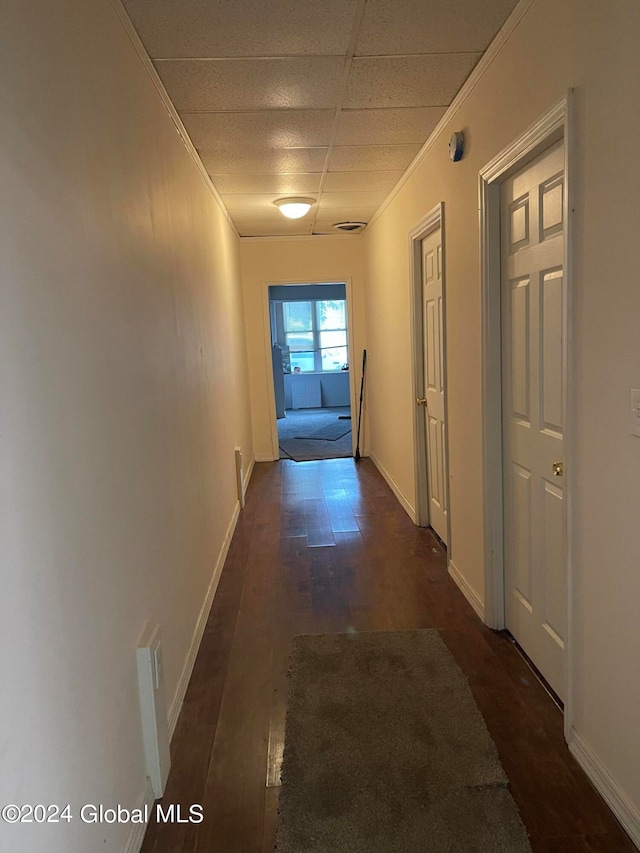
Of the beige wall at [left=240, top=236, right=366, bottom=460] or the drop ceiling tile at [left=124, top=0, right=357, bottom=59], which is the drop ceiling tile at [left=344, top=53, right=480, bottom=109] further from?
the beige wall at [left=240, top=236, right=366, bottom=460]

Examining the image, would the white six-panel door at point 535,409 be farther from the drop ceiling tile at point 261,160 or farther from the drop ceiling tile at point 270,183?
the drop ceiling tile at point 270,183

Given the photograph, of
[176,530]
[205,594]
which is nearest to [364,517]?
[205,594]

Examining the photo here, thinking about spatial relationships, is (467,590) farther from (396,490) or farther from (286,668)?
(396,490)

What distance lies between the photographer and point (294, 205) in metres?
4.47

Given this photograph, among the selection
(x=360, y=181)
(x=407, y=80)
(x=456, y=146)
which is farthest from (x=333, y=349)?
(x=407, y=80)

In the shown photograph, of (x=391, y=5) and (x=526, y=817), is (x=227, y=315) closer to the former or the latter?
(x=391, y=5)

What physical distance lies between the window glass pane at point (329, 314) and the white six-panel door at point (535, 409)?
9.58 meters

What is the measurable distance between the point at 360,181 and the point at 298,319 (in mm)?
7855

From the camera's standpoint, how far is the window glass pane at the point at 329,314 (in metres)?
11.8

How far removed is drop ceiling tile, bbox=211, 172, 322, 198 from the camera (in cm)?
384

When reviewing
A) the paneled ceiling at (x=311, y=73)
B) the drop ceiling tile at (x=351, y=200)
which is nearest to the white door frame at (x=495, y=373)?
the paneled ceiling at (x=311, y=73)

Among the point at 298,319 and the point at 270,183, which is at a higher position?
the point at 270,183

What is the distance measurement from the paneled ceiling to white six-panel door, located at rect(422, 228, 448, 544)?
67 cm

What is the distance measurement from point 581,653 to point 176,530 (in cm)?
152
